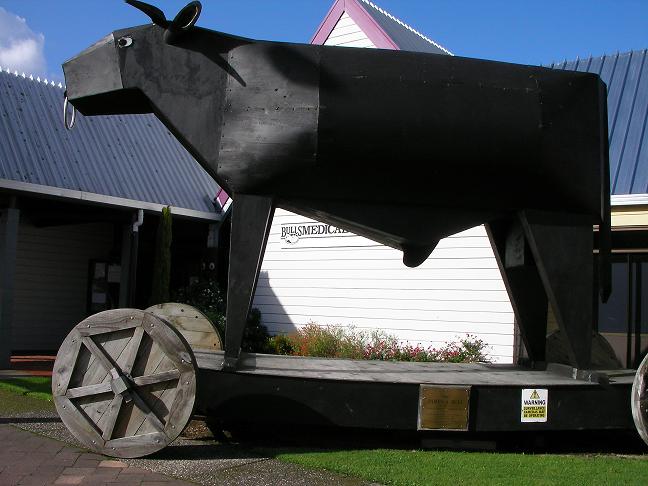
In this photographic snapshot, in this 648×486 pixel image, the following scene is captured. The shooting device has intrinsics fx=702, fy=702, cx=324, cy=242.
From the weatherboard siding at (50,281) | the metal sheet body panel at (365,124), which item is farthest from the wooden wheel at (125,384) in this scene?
the weatherboard siding at (50,281)

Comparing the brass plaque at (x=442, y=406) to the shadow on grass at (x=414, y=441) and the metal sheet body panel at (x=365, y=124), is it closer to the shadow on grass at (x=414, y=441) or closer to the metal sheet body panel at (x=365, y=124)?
the shadow on grass at (x=414, y=441)

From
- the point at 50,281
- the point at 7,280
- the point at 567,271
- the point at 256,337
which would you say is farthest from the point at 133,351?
the point at 50,281

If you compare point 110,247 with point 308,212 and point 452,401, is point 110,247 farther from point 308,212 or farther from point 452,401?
point 452,401

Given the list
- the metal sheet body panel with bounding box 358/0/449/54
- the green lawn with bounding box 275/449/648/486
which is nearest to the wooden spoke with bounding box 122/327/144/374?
the green lawn with bounding box 275/449/648/486

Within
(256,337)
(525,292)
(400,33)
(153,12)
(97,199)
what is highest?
(400,33)

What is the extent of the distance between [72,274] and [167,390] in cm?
1172

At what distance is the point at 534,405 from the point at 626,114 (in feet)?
23.0

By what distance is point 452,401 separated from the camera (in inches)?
204

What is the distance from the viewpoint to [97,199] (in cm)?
1212

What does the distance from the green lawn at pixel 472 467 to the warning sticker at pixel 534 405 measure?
1.01ft

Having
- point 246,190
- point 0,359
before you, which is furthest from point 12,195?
point 246,190

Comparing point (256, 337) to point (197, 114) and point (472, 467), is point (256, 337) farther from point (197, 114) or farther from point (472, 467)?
point (472, 467)

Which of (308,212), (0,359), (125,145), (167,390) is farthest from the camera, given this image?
(125,145)

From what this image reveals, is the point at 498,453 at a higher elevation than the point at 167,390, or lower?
lower
